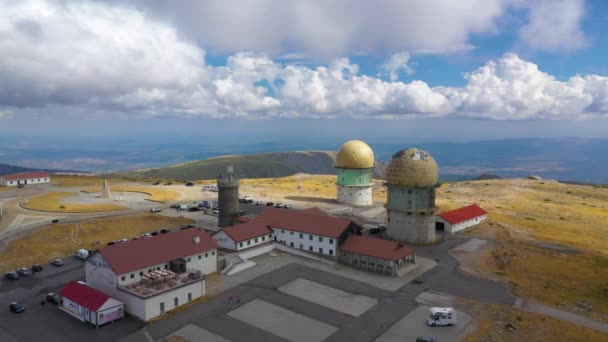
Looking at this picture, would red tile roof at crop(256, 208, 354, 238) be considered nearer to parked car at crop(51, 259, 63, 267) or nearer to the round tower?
the round tower

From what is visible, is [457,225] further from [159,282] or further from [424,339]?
[159,282]

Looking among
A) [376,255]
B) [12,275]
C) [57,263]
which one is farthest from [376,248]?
[12,275]

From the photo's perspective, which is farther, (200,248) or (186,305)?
(200,248)

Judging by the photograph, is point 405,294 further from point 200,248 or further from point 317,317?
point 200,248

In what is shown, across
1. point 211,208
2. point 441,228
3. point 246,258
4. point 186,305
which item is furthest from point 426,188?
point 211,208

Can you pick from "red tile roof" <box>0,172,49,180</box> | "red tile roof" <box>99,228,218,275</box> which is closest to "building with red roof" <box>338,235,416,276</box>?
"red tile roof" <box>99,228,218,275</box>

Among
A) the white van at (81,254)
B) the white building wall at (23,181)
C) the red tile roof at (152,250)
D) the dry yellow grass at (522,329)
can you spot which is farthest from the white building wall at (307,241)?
the white building wall at (23,181)
